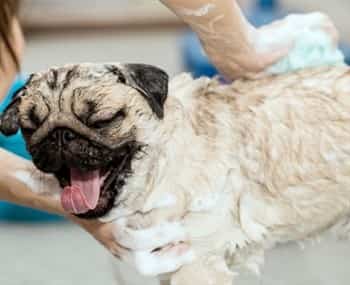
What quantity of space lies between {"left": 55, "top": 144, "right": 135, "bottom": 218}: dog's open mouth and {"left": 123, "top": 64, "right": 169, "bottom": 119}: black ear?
77 mm

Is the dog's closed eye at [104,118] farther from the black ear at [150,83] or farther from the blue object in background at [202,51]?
the blue object in background at [202,51]

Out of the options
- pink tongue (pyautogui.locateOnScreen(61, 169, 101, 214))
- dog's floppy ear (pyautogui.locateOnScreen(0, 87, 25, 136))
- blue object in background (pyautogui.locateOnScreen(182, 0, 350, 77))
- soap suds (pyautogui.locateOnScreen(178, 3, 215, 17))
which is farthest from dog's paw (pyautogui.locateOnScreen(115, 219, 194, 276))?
blue object in background (pyautogui.locateOnScreen(182, 0, 350, 77))

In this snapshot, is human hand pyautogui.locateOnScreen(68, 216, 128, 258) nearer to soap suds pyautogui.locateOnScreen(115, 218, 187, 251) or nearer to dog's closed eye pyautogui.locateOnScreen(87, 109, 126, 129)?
soap suds pyautogui.locateOnScreen(115, 218, 187, 251)

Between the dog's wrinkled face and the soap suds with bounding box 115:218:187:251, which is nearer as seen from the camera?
the dog's wrinkled face

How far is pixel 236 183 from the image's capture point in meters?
1.24

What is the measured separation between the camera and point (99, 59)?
10.7 feet

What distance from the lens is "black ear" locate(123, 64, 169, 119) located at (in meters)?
1.12

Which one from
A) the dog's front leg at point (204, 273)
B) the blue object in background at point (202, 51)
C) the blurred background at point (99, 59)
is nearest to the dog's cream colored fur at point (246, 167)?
the dog's front leg at point (204, 273)

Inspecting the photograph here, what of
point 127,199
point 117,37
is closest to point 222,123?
point 127,199

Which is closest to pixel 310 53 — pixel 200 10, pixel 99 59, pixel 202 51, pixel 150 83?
pixel 200 10

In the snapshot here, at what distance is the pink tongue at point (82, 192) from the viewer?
44.5 inches

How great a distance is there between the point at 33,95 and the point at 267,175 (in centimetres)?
38

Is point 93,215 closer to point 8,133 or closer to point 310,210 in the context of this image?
point 8,133

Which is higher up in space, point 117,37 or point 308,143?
point 308,143
